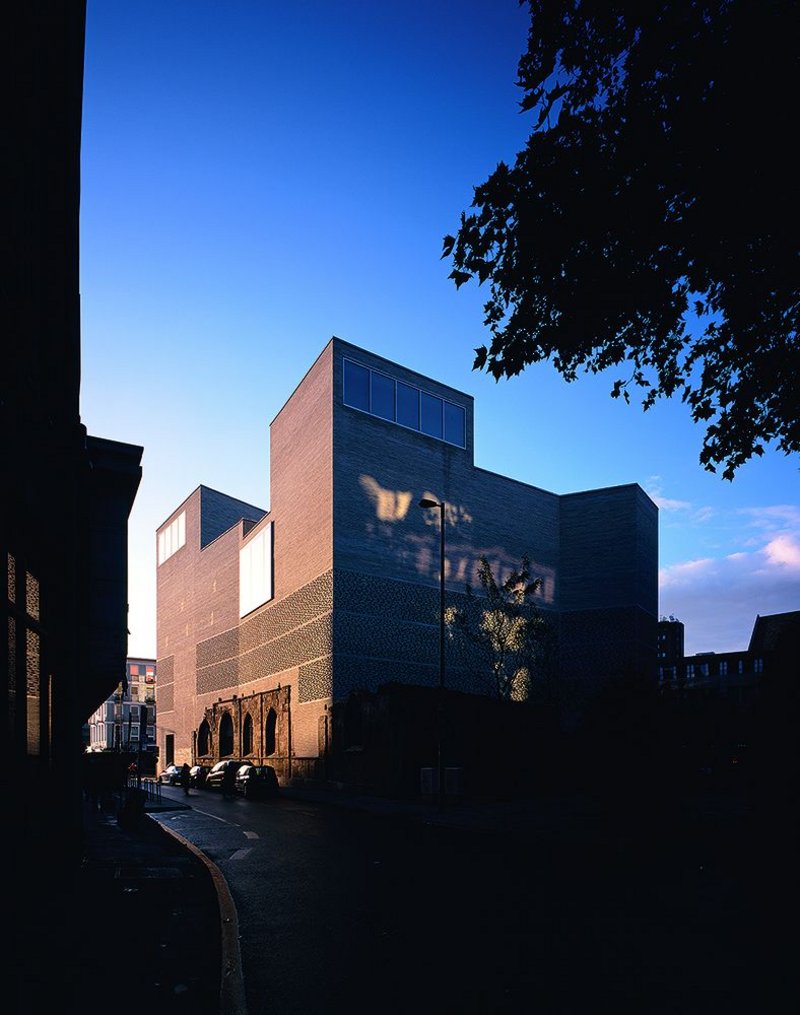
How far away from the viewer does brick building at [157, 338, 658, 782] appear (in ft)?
155

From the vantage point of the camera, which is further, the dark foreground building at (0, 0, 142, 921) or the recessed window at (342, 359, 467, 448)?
the recessed window at (342, 359, 467, 448)

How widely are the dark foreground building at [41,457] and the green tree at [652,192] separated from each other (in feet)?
14.6

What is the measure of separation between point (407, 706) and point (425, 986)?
3091cm

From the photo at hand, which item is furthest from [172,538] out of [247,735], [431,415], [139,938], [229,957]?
[229,957]

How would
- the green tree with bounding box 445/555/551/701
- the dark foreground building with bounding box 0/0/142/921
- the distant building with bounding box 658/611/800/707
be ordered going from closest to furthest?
the dark foreground building with bounding box 0/0/142/921 < the green tree with bounding box 445/555/551/701 < the distant building with bounding box 658/611/800/707

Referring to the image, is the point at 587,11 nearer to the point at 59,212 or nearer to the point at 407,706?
the point at 59,212

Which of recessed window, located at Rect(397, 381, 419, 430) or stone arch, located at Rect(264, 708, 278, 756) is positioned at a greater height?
recessed window, located at Rect(397, 381, 419, 430)

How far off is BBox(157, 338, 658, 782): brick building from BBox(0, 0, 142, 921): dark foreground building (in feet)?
85.3

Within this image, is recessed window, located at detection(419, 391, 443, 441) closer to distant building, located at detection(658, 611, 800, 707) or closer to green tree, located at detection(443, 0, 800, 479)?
green tree, located at detection(443, 0, 800, 479)

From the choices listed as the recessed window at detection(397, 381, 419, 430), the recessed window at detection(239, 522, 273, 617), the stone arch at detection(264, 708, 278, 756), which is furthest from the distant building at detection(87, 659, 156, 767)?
the recessed window at detection(397, 381, 419, 430)

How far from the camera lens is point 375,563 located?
157 ft

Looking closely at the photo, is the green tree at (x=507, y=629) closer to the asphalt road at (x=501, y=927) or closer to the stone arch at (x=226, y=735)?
the stone arch at (x=226, y=735)

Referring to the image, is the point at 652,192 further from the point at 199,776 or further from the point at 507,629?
the point at 199,776

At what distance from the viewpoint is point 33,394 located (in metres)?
9.73
